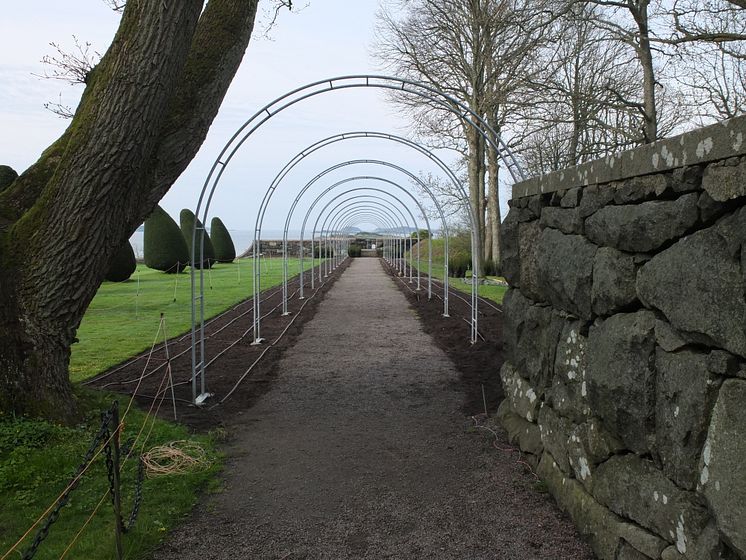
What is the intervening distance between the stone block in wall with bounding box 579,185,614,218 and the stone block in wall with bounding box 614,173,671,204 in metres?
0.10

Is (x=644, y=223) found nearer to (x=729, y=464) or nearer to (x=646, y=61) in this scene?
(x=729, y=464)

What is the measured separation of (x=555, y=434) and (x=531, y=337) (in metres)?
0.90

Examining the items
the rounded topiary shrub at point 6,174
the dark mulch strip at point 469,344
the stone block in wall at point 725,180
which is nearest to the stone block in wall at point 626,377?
the stone block in wall at point 725,180

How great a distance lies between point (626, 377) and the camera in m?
3.23

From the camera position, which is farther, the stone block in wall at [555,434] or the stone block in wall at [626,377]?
the stone block in wall at [555,434]

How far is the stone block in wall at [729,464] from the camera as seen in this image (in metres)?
2.31

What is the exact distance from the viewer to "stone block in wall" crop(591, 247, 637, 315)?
3.27 metres

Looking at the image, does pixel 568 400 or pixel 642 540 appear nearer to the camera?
pixel 642 540

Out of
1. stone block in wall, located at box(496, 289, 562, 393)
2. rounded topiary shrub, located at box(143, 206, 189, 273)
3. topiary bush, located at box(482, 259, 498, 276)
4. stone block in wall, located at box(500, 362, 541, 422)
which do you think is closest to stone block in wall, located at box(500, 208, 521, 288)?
stone block in wall, located at box(496, 289, 562, 393)

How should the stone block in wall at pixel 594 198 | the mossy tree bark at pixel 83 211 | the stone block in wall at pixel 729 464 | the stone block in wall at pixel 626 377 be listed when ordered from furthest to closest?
the mossy tree bark at pixel 83 211
the stone block in wall at pixel 594 198
the stone block in wall at pixel 626 377
the stone block in wall at pixel 729 464

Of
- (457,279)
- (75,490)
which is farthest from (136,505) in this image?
(457,279)

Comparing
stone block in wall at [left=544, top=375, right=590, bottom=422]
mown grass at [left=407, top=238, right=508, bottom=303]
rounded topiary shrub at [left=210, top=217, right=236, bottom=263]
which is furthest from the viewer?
rounded topiary shrub at [left=210, top=217, right=236, bottom=263]

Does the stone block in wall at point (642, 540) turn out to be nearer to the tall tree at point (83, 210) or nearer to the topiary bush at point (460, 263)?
the tall tree at point (83, 210)

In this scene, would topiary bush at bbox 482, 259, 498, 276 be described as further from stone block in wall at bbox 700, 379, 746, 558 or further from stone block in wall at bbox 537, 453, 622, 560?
stone block in wall at bbox 700, 379, 746, 558
